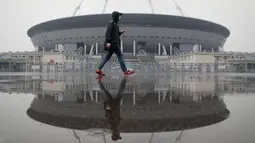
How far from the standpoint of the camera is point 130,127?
2.04m

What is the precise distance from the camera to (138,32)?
164ft

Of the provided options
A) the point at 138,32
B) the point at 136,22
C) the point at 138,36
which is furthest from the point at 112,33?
the point at 138,36

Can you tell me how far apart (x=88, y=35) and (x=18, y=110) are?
50.3m

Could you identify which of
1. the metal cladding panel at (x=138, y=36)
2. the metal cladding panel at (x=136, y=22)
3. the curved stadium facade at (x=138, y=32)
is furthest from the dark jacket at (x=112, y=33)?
the metal cladding panel at (x=138, y=36)

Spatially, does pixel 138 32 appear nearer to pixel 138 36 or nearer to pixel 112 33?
pixel 138 36

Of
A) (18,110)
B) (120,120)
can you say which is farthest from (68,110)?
(120,120)

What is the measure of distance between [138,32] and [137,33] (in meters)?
0.27

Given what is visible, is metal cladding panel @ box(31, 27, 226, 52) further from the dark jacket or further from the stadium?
the dark jacket

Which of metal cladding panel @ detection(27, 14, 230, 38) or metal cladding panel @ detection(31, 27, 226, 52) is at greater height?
metal cladding panel @ detection(27, 14, 230, 38)

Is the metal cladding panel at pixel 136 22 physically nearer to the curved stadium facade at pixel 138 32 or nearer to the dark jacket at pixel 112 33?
the curved stadium facade at pixel 138 32

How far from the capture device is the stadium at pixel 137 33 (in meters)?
49.6

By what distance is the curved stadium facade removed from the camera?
49.6 meters

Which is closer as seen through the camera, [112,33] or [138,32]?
[112,33]

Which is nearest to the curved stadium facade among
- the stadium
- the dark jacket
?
the stadium
